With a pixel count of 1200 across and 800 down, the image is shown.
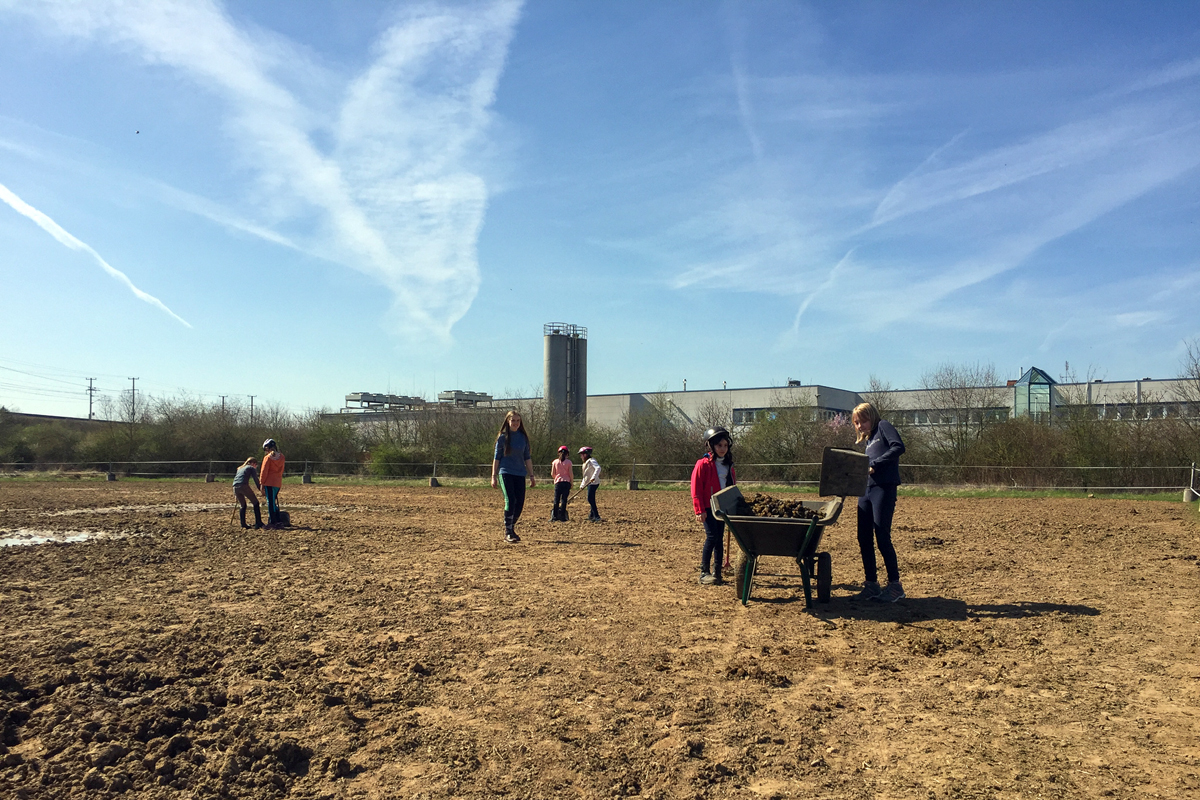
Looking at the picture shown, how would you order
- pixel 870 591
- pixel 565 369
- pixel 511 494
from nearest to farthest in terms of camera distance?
1. pixel 870 591
2. pixel 511 494
3. pixel 565 369

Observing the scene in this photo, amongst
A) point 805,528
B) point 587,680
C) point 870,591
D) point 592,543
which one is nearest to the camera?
point 587,680

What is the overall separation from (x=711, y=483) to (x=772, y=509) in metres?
0.94

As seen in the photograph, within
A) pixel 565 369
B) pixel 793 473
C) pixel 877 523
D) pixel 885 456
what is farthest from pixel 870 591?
pixel 565 369

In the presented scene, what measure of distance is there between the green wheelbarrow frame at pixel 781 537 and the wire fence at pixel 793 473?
1565 centimetres

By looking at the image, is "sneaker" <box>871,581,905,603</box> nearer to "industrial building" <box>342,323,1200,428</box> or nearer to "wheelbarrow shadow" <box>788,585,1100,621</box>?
"wheelbarrow shadow" <box>788,585,1100,621</box>

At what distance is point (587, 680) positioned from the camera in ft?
15.7

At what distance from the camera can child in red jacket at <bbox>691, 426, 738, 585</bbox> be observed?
304 inches

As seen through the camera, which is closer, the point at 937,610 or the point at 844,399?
the point at 937,610

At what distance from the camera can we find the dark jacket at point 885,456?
6.67m

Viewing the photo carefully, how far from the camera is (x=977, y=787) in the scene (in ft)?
10.9

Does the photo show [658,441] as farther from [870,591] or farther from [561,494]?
[870,591]

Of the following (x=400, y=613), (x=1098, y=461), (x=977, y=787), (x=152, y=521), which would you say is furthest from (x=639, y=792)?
(x=1098, y=461)

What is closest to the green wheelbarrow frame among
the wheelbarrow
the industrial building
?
the wheelbarrow

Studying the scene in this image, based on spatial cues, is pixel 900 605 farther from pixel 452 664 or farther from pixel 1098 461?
pixel 1098 461
